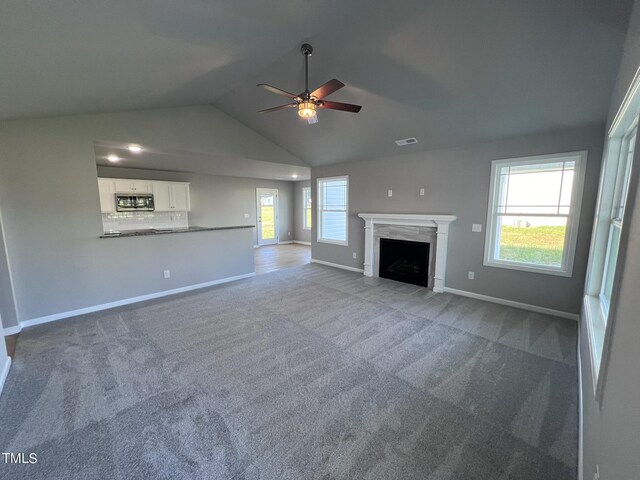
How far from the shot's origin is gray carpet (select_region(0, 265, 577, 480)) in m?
1.51

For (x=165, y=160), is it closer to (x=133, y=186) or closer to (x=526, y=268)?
(x=133, y=186)

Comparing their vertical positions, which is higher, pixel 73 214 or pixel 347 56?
pixel 347 56

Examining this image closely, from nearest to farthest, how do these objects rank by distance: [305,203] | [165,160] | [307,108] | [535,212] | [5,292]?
[307,108]
[5,292]
[535,212]
[165,160]
[305,203]

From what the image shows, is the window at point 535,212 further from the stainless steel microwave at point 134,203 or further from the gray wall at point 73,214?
the stainless steel microwave at point 134,203

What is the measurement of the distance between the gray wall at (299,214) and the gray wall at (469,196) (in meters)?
3.83

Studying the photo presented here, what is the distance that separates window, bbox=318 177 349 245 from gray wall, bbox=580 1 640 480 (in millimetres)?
4739

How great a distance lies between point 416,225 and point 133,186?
613 centimetres

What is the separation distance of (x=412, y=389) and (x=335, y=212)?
4481 millimetres

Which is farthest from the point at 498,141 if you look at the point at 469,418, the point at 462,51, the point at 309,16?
the point at 469,418

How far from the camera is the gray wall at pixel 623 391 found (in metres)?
0.80

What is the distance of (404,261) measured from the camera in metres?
5.07

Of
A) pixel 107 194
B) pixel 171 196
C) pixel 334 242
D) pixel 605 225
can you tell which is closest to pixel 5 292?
pixel 107 194

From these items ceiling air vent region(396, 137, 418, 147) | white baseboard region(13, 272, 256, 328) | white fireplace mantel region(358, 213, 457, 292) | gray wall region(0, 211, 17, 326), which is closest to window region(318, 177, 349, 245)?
white fireplace mantel region(358, 213, 457, 292)

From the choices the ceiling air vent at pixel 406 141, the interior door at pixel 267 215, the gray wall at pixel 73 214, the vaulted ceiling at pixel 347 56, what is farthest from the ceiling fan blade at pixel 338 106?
the interior door at pixel 267 215
